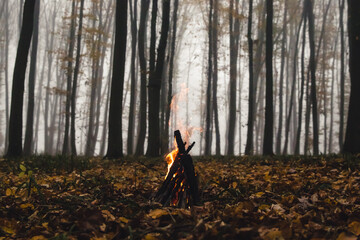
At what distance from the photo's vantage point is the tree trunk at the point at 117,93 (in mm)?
8977

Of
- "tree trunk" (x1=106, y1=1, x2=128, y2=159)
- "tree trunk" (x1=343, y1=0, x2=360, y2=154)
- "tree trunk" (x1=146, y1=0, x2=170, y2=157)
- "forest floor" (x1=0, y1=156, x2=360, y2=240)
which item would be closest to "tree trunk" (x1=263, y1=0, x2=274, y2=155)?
"tree trunk" (x1=343, y1=0, x2=360, y2=154)

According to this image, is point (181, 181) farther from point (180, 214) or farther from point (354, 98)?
point (354, 98)

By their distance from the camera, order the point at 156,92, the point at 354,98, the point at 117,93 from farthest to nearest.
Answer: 1. the point at 156,92
2. the point at 117,93
3. the point at 354,98

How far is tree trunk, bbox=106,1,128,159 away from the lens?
898cm

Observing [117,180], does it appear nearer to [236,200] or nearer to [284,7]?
[236,200]

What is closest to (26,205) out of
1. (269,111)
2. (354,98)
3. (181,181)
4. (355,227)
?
(181,181)

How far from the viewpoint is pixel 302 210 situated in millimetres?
2520

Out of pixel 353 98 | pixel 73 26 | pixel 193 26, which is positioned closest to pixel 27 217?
pixel 353 98

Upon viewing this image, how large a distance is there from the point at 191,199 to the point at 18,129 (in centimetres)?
677

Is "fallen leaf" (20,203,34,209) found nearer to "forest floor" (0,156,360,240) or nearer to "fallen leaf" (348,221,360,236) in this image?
"forest floor" (0,156,360,240)

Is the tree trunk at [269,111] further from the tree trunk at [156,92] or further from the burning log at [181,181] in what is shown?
the burning log at [181,181]

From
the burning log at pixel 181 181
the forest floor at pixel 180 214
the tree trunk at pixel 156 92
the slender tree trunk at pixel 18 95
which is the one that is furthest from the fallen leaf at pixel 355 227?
the tree trunk at pixel 156 92

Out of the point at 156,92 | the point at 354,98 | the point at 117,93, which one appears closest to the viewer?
the point at 354,98

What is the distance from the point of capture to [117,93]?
358 inches
